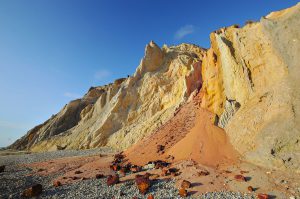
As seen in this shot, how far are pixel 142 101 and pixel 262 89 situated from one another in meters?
26.8

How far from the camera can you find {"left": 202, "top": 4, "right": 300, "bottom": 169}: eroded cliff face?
14883mm

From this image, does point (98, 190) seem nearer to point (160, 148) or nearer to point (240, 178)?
point (240, 178)

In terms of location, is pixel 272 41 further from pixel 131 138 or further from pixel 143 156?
pixel 131 138

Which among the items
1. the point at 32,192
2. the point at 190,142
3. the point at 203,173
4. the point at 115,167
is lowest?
the point at 32,192

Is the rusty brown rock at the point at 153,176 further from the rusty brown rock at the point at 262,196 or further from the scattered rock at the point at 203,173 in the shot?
the rusty brown rock at the point at 262,196

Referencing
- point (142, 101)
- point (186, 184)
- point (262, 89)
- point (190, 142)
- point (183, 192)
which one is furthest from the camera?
point (142, 101)

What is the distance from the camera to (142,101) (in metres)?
43.2

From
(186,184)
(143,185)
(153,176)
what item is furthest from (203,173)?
(143,185)

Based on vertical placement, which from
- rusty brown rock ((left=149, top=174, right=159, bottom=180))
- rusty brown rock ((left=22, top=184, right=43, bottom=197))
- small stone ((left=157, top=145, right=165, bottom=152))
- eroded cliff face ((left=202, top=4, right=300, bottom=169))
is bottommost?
rusty brown rock ((left=22, top=184, right=43, bottom=197))

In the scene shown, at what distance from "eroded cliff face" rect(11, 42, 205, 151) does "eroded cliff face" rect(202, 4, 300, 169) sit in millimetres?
8542

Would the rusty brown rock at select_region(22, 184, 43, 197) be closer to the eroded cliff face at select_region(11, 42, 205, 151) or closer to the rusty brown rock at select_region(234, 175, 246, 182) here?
the rusty brown rock at select_region(234, 175, 246, 182)

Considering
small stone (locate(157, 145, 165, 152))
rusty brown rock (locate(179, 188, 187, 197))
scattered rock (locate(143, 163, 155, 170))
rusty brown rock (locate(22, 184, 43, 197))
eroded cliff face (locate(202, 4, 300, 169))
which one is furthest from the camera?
small stone (locate(157, 145, 165, 152))

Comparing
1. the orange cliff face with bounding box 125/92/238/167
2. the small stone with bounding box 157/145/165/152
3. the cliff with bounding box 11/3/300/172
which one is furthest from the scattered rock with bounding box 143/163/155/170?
the cliff with bounding box 11/3/300/172

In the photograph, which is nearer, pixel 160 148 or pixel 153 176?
pixel 153 176
